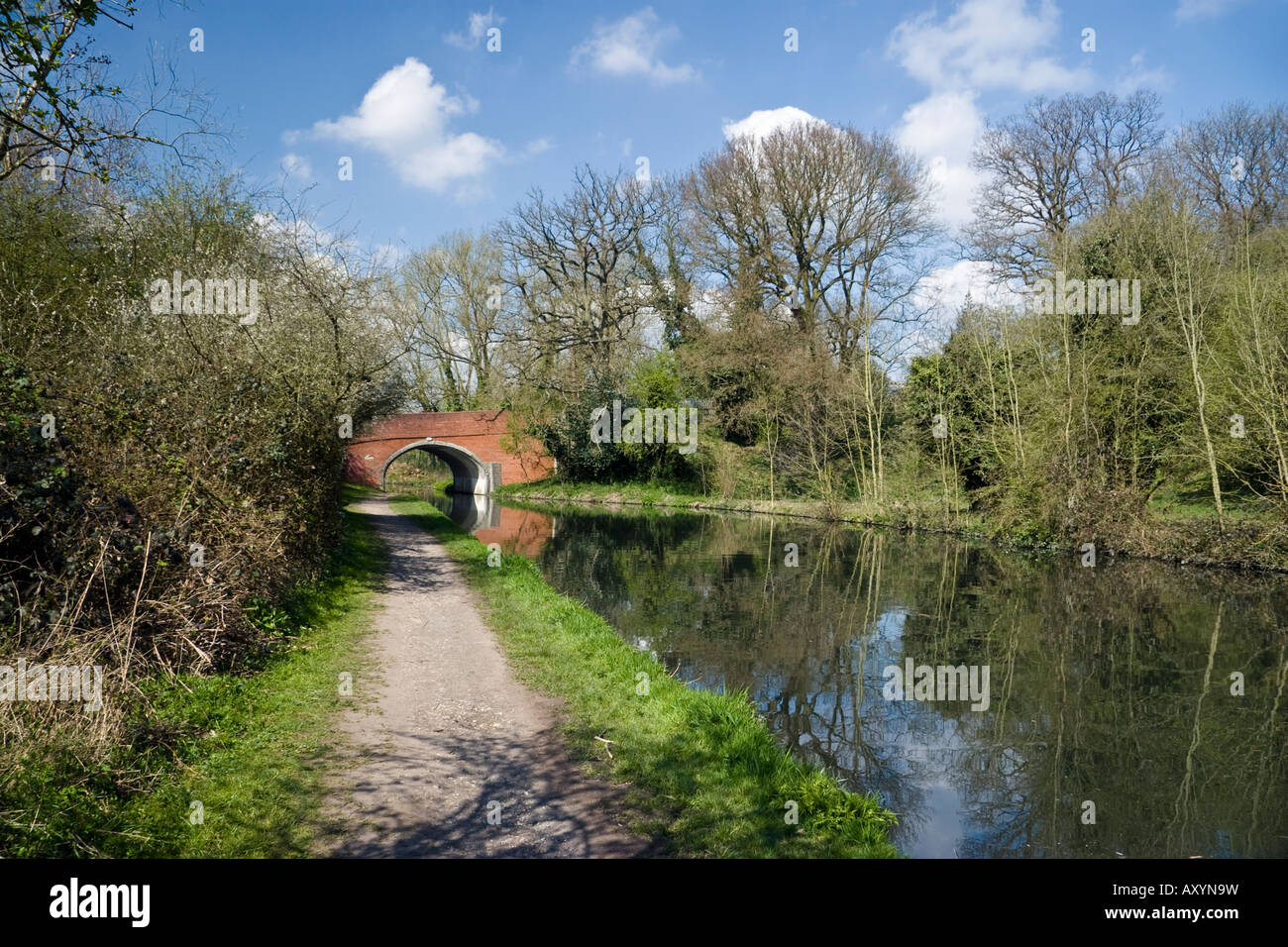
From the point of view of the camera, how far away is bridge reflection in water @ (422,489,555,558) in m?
20.2

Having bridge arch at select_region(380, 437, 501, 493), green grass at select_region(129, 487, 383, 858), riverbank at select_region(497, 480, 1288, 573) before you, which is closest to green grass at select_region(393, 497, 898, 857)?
green grass at select_region(129, 487, 383, 858)

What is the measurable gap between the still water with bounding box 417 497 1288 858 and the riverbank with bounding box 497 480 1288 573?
64 cm

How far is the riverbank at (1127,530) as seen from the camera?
15.0m

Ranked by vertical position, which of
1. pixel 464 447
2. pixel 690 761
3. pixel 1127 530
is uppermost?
pixel 464 447

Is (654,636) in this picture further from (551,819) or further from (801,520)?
(801,520)

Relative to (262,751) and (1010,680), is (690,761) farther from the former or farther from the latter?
(1010,680)

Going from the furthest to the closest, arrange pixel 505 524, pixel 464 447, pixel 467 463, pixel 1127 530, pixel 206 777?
pixel 467 463 → pixel 464 447 → pixel 505 524 → pixel 1127 530 → pixel 206 777

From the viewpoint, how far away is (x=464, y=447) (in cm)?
4112

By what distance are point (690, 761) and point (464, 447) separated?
37294 mm

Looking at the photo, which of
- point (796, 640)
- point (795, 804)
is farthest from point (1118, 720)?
point (795, 804)

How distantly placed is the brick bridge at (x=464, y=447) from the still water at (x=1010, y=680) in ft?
79.0

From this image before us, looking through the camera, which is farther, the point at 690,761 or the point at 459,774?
the point at 690,761

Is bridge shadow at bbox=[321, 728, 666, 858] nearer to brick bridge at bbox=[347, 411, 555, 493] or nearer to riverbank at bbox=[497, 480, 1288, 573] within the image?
riverbank at bbox=[497, 480, 1288, 573]

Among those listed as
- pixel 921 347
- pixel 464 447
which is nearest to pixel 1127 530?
pixel 921 347
